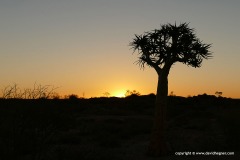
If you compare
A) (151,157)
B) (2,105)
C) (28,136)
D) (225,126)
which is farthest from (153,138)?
(2,105)

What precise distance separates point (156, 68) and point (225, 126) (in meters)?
5.17

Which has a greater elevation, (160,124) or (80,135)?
(160,124)

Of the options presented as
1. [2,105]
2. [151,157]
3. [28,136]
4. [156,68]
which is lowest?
[151,157]

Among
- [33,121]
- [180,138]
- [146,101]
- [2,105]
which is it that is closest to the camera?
[2,105]

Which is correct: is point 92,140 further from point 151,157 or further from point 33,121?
point 33,121

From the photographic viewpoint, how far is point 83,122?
3012 cm

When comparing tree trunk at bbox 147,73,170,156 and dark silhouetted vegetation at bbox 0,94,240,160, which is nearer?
dark silhouetted vegetation at bbox 0,94,240,160

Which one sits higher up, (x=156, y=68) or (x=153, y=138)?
(x=156, y=68)

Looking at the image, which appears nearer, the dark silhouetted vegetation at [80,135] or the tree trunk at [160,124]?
the dark silhouetted vegetation at [80,135]

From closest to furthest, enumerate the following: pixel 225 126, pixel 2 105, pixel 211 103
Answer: pixel 2 105, pixel 225 126, pixel 211 103

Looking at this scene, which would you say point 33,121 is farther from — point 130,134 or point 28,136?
point 130,134

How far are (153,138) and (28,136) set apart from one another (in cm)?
675

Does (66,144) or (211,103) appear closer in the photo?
(66,144)

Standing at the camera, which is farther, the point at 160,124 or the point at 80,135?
the point at 80,135
